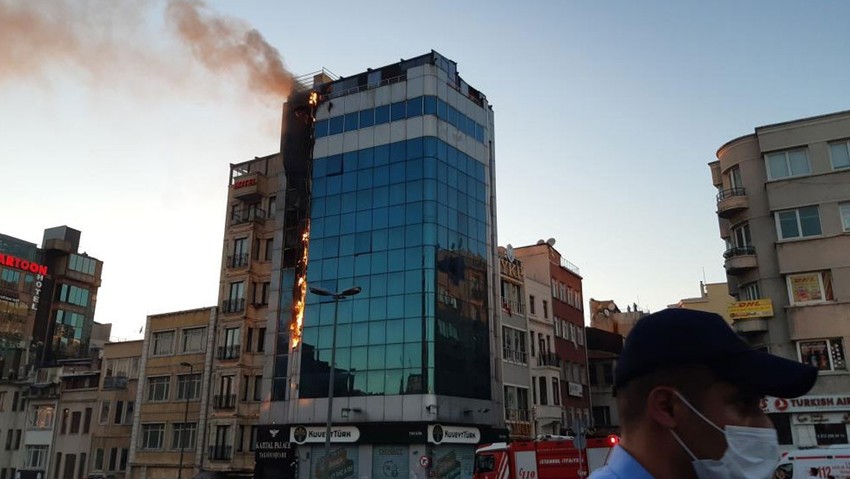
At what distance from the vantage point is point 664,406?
2.36 metres

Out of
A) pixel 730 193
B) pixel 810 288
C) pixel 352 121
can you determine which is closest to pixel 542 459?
pixel 810 288

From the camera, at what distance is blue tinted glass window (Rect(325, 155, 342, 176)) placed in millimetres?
53844

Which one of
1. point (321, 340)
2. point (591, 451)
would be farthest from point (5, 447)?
point (591, 451)

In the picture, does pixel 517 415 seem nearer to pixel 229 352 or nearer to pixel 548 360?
pixel 548 360

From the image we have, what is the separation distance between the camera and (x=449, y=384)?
46.3 meters

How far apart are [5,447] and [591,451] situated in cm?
6314

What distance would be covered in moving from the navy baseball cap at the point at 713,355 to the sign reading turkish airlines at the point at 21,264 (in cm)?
9739

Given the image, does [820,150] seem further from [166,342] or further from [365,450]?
[166,342]

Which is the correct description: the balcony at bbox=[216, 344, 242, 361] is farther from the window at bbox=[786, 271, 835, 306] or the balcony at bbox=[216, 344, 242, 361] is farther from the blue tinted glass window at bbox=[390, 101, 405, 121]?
the window at bbox=[786, 271, 835, 306]

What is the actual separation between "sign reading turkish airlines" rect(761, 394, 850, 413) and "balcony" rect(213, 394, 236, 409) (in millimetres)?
38220

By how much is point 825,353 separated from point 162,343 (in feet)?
167

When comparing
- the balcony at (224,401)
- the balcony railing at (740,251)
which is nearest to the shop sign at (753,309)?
the balcony railing at (740,251)

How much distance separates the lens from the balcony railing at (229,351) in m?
54.8

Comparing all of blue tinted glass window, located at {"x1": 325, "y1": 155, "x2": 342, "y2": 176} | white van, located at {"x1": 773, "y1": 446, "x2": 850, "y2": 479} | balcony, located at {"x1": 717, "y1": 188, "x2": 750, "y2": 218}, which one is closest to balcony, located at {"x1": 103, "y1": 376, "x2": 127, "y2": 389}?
blue tinted glass window, located at {"x1": 325, "y1": 155, "x2": 342, "y2": 176}
